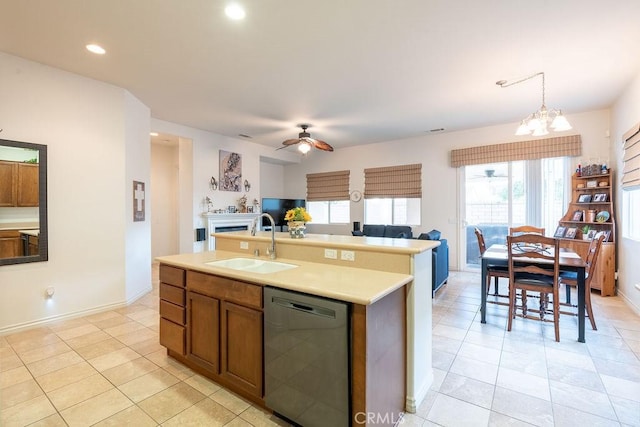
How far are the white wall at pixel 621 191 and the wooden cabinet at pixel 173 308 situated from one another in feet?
16.3

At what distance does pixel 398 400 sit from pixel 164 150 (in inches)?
279

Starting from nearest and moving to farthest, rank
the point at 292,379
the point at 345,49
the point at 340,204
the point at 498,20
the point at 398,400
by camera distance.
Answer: the point at 292,379 → the point at 398,400 → the point at 498,20 → the point at 345,49 → the point at 340,204

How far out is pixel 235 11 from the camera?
92.8 inches

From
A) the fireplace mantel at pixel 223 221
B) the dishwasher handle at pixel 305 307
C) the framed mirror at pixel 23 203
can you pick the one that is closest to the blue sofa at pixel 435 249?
the fireplace mantel at pixel 223 221

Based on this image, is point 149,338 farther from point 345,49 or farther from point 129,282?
point 345,49

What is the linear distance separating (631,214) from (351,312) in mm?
4691

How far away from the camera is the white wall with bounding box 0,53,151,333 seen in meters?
3.08

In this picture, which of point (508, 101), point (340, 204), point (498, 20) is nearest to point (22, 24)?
point (498, 20)

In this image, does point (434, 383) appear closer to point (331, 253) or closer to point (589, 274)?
point (331, 253)

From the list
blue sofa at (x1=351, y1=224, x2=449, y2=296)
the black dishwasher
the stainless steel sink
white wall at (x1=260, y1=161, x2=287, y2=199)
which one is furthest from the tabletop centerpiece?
white wall at (x1=260, y1=161, x2=287, y2=199)

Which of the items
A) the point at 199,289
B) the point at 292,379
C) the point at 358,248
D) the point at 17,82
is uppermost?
the point at 17,82

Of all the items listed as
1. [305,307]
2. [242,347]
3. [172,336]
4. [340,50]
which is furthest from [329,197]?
[305,307]

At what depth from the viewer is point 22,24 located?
250 centimetres

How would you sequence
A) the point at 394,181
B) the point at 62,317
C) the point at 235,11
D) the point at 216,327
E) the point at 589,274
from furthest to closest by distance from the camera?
the point at 394,181, the point at 62,317, the point at 589,274, the point at 235,11, the point at 216,327
